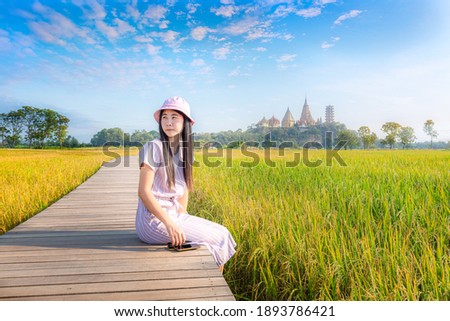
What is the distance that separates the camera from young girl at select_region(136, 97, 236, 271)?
2.38m

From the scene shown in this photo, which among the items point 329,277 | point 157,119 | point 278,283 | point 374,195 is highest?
point 157,119

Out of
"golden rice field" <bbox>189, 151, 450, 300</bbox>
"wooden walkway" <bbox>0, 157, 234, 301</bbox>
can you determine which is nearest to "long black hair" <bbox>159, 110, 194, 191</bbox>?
"wooden walkway" <bbox>0, 157, 234, 301</bbox>

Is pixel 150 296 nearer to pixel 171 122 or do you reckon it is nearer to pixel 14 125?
pixel 171 122

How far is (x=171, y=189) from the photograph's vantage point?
2619mm

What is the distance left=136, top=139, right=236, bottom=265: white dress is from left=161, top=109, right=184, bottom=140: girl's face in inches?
4.8

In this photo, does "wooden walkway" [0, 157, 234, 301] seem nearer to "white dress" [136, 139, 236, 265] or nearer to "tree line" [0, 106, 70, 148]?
"white dress" [136, 139, 236, 265]

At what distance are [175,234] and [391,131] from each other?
73.7 meters

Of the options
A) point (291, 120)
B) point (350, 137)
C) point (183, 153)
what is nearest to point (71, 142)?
point (183, 153)

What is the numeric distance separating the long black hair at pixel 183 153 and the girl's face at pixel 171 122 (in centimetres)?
4

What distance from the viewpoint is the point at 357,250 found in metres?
2.48

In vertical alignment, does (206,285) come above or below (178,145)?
below
